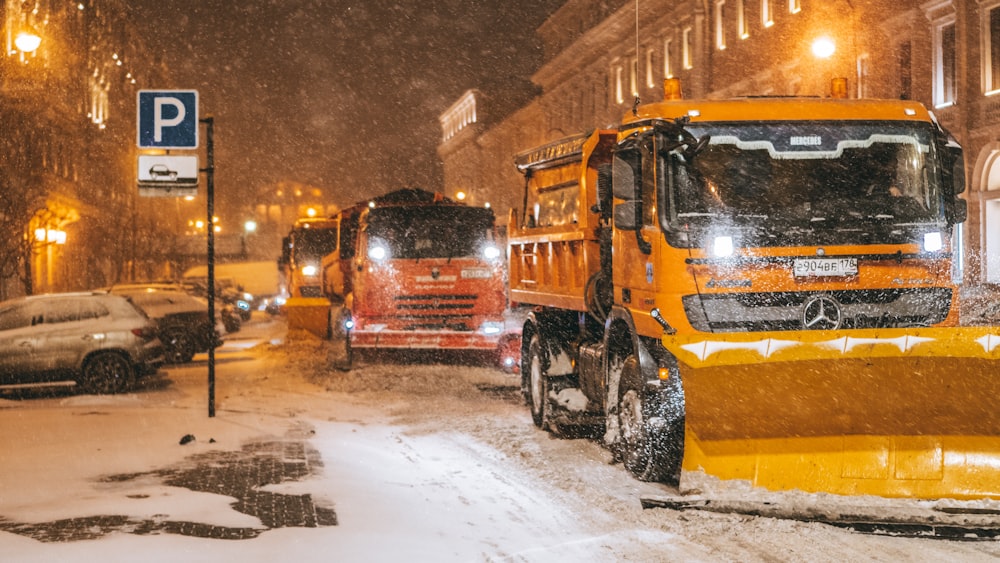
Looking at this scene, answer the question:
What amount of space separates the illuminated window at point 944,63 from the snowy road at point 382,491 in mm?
18198

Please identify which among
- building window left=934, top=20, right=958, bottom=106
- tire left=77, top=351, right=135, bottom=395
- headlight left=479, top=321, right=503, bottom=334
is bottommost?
tire left=77, top=351, right=135, bottom=395

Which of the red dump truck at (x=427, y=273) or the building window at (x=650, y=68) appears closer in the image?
the red dump truck at (x=427, y=273)

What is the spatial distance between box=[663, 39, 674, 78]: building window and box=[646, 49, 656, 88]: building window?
1.46 meters

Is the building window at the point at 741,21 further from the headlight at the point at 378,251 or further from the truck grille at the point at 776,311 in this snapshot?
the truck grille at the point at 776,311

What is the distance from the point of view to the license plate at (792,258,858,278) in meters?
7.96

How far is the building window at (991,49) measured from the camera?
26.4 metres

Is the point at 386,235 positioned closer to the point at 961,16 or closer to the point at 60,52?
the point at 961,16

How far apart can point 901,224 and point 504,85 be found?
111m

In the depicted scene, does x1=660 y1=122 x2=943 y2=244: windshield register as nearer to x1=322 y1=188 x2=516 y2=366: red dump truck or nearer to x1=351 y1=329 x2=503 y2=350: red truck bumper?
x1=351 y1=329 x2=503 y2=350: red truck bumper

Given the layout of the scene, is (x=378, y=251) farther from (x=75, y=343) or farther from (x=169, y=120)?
(x=169, y=120)

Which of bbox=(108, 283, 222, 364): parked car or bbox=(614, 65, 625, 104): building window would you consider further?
bbox=(614, 65, 625, 104): building window

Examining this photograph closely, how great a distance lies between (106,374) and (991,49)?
21.2 metres

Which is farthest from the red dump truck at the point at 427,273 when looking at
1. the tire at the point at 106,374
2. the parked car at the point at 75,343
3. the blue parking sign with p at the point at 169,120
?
the blue parking sign with p at the point at 169,120

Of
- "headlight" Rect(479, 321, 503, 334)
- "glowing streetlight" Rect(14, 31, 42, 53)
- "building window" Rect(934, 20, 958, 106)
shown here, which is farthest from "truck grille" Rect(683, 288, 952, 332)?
"building window" Rect(934, 20, 958, 106)
